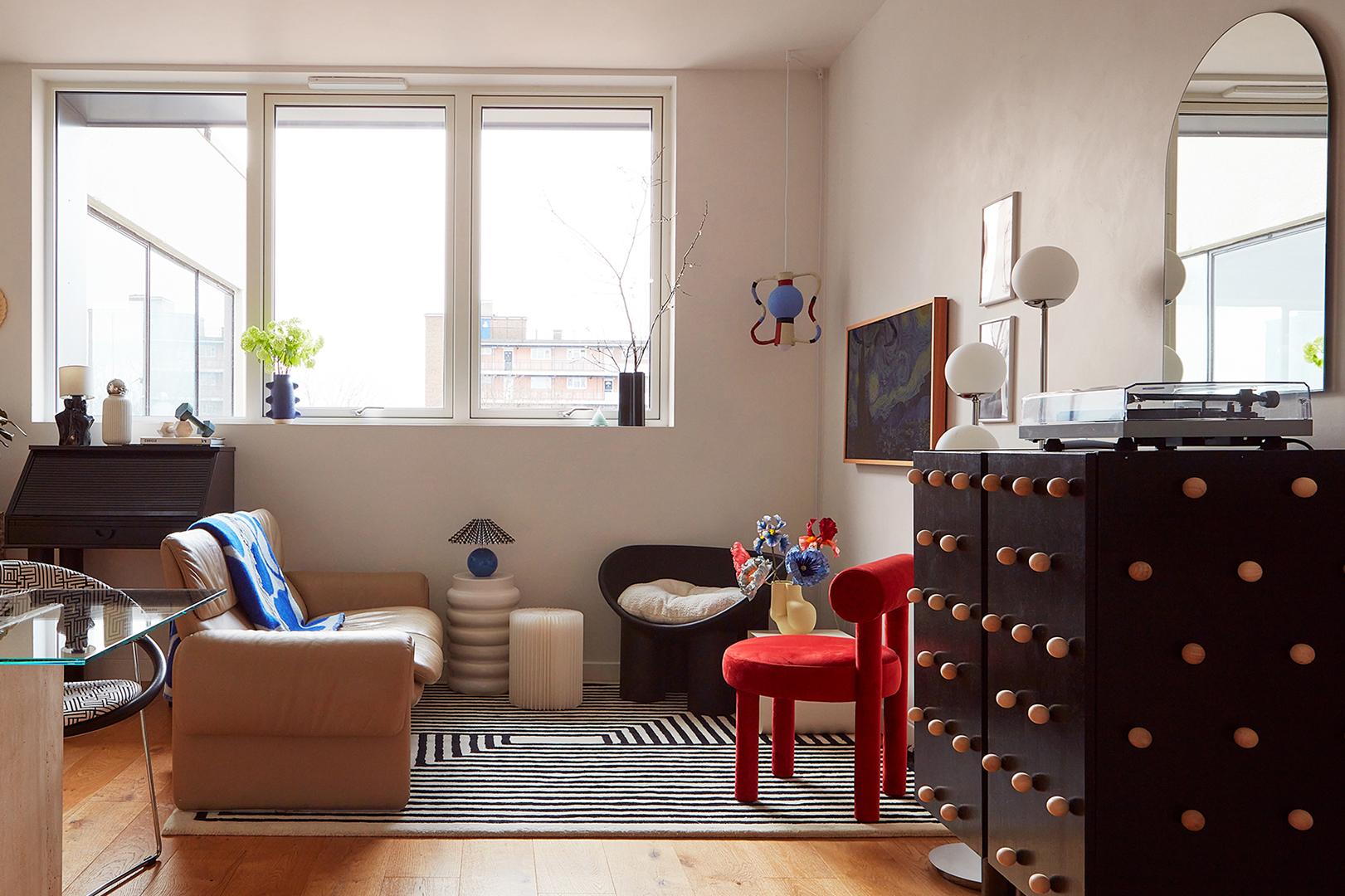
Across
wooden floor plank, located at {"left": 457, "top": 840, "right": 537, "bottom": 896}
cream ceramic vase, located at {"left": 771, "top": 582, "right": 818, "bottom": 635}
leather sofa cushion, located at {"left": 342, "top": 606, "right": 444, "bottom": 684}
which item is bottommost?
wooden floor plank, located at {"left": 457, "top": 840, "right": 537, "bottom": 896}

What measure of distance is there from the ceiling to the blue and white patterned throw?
2.04 metres

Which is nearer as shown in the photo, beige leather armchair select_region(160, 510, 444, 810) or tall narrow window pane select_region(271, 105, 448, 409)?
beige leather armchair select_region(160, 510, 444, 810)

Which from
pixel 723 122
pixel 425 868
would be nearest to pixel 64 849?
pixel 425 868

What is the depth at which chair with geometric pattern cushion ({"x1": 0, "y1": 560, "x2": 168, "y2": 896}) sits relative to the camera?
2.21 metres

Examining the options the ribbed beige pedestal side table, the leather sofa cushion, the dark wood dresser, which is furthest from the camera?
the ribbed beige pedestal side table

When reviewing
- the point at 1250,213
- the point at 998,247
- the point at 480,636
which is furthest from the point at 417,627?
the point at 1250,213

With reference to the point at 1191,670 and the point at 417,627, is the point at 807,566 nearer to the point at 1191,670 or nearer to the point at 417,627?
the point at 417,627

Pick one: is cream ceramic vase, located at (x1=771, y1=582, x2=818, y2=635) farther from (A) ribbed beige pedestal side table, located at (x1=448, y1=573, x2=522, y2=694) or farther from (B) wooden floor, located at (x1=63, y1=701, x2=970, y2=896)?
(A) ribbed beige pedestal side table, located at (x1=448, y1=573, x2=522, y2=694)

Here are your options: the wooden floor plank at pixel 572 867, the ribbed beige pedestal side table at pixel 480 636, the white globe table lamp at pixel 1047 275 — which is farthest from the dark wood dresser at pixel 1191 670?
the ribbed beige pedestal side table at pixel 480 636

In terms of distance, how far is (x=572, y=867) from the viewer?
7.91ft

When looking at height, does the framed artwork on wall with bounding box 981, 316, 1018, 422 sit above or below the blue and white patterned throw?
above

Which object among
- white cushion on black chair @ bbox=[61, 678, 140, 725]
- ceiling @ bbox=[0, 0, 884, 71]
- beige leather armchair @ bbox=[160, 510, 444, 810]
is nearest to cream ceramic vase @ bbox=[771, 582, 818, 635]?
beige leather armchair @ bbox=[160, 510, 444, 810]

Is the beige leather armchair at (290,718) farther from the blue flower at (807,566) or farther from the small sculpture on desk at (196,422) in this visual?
the small sculpture on desk at (196,422)

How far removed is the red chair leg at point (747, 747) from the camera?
281cm
